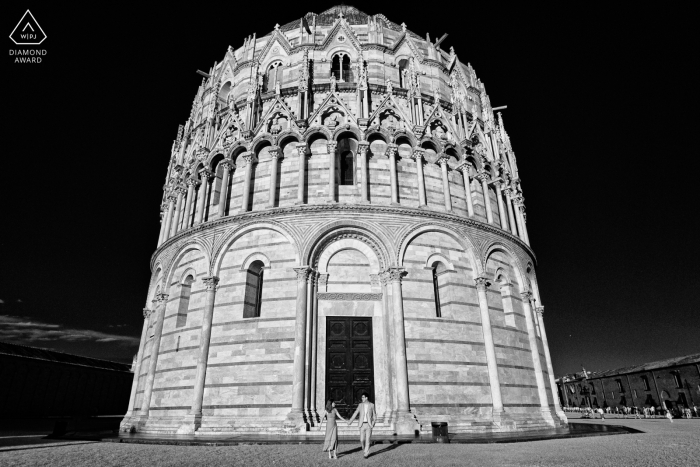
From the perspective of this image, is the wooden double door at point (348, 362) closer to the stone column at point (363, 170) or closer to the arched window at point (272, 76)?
the stone column at point (363, 170)

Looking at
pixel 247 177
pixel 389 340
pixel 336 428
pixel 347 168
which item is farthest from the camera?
pixel 347 168

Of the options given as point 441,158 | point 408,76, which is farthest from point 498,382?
point 408,76

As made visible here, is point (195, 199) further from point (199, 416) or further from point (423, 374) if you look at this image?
point (423, 374)

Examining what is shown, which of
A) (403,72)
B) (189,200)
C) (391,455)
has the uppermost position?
(403,72)

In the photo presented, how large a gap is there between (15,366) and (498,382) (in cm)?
4014

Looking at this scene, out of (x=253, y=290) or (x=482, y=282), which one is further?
(x=482, y=282)

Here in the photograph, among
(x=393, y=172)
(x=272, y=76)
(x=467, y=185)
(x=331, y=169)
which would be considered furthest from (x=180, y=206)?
(x=467, y=185)

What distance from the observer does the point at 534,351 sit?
1762 centimetres

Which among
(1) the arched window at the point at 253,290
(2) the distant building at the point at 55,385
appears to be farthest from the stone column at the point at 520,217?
(2) the distant building at the point at 55,385

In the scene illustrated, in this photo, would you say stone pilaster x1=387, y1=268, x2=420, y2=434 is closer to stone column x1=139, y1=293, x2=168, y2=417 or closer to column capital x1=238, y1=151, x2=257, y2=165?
column capital x1=238, y1=151, x2=257, y2=165

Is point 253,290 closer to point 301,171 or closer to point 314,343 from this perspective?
point 314,343

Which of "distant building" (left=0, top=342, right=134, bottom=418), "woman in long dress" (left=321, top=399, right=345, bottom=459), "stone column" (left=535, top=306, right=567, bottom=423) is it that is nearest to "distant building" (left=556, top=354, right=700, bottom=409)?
"stone column" (left=535, top=306, right=567, bottom=423)

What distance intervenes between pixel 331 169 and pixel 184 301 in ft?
28.8

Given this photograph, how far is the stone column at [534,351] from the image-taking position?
54.9 feet
